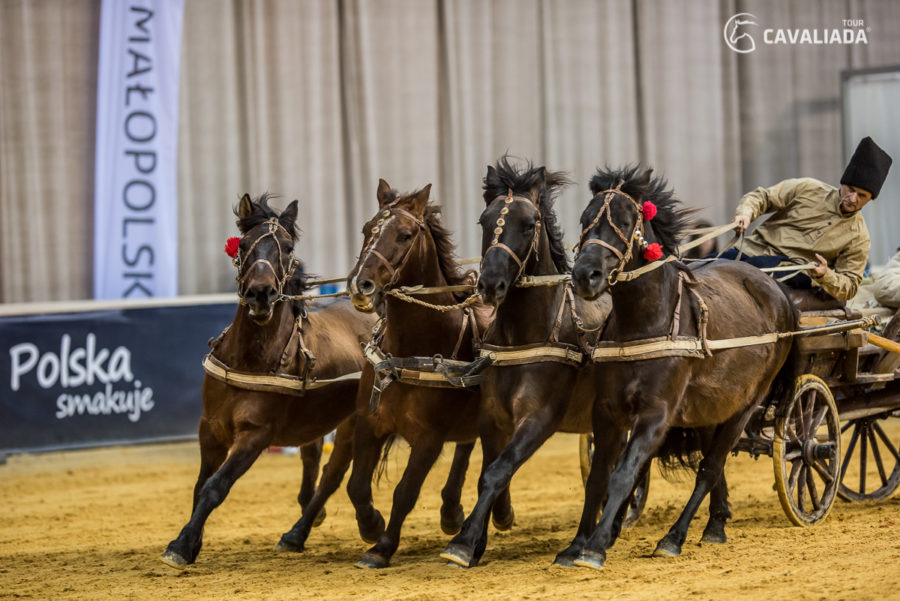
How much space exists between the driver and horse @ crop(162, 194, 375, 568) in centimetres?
252

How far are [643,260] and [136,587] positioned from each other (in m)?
2.82

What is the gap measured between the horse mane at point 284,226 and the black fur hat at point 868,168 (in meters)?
3.23

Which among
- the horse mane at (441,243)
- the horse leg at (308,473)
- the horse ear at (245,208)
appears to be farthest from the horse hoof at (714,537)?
the horse ear at (245,208)

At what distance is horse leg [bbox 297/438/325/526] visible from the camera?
689 centimetres

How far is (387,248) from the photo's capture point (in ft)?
16.9

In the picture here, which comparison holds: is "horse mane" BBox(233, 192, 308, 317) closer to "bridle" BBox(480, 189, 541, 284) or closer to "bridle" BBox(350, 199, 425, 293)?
"bridle" BBox(350, 199, 425, 293)

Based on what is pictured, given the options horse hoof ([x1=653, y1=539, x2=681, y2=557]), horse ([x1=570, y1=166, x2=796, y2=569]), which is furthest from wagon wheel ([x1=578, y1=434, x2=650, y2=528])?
horse hoof ([x1=653, y1=539, x2=681, y2=557])

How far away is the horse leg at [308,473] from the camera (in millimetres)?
6895

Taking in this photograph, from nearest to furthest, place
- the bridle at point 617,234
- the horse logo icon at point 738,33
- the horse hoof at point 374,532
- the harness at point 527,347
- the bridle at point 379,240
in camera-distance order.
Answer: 1. the bridle at point 617,234
2. the harness at point 527,347
3. the bridle at point 379,240
4. the horse hoof at point 374,532
5. the horse logo icon at point 738,33

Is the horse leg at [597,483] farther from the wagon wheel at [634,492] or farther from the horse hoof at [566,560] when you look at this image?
the wagon wheel at [634,492]

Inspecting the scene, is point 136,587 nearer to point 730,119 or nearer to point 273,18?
point 273,18

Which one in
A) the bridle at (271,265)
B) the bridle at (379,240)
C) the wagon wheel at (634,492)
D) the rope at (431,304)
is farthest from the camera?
the wagon wheel at (634,492)

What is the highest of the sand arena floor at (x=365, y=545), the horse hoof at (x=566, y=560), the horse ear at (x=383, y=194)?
the horse ear at (x=383, y=194)

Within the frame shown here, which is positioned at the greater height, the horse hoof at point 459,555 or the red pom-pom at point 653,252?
the red pom-pom at point 653,252
